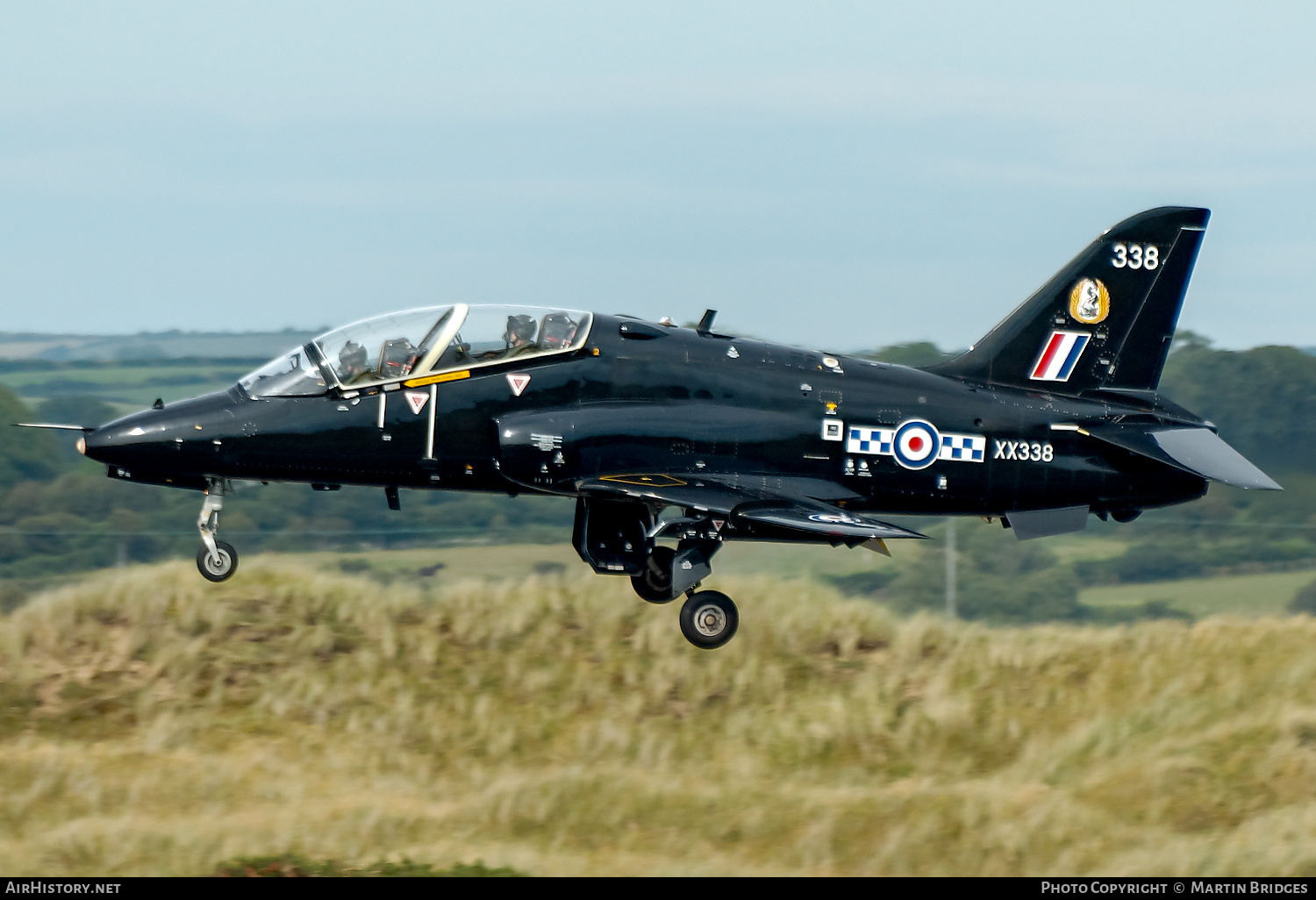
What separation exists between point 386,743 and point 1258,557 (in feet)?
116

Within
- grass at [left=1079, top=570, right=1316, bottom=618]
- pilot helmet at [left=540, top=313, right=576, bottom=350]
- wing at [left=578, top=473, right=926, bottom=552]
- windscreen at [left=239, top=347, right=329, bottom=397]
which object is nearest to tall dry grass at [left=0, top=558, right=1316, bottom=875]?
wing at [left=578, top=473, right=926, bottom=552]

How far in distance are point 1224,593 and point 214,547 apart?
37.6 meters

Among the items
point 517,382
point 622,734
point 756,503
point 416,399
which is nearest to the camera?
point 756,503

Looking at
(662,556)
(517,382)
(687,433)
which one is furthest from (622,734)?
(517,382)

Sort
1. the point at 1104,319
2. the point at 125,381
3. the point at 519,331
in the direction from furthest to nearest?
the point at 125,381 → the point at 1104,319 → the point at 519,331

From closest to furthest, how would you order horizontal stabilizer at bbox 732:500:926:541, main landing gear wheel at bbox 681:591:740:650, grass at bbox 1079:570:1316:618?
horizontal stabilizer at bbox 732:500:926:541 < main landing gear wheel at bbox 681:591:740:650 < grass at bbox 1079:570:1316:618

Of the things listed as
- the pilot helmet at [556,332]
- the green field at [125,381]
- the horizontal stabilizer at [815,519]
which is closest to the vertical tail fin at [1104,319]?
the horizontal stabilizer at [815,519]

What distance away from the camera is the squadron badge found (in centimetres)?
2045

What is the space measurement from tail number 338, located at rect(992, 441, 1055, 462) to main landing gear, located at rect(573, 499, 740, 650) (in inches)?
164

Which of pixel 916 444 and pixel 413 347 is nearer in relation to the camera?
pixel 413 347

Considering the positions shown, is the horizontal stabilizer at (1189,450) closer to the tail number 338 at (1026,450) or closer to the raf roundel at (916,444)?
the tail number 338 at (1026,450)

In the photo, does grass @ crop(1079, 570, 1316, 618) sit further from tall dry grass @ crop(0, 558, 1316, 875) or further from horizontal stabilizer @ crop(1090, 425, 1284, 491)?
horizontal stabilizer @ crop(1090, 425, 1284, 491)

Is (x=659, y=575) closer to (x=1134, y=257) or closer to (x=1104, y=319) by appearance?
(x=1104, y=319)

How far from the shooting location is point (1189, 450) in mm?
19594
